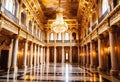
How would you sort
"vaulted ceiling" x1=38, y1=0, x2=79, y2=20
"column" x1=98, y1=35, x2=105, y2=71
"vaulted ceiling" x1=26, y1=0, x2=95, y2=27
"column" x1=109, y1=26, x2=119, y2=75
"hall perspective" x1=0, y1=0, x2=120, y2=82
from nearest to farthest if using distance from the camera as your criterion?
"hall perspective" x1=0, y1=0, x2=120, y2=82 < "column" x1=109, y1=26, x2=119, y2=75 < "column" x1=98, y1=35, x2=105, y2=71 < "vaulted ceiling" x1=26, y1=0, x2=95, y2=27 < "vaulted ceiling" x1=38, y1=0, x2=79, y2=20

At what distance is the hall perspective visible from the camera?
8.41 meters

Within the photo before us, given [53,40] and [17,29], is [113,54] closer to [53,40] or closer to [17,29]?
[17,29]

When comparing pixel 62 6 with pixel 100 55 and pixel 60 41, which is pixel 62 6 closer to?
pixel 60 41

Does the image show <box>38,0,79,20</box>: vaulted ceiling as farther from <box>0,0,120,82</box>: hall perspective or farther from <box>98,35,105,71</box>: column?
<box>98,35,105,71</box>: column

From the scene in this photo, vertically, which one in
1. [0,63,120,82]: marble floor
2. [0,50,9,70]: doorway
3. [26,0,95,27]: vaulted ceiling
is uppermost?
[26,0,95,27]: vaulted ceiling

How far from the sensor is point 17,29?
1158 centimetres

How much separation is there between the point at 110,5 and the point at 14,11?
751cm

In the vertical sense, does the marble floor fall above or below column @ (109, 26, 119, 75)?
below

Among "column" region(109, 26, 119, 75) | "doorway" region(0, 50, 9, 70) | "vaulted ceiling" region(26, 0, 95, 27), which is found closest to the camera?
"column" region(109, 26, 119, 75)

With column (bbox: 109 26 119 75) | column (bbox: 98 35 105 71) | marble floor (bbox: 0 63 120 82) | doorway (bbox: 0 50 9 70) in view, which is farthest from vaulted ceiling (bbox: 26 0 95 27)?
marble floor (bbox: 0 63 120 82)

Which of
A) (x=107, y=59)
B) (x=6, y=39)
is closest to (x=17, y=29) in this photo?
(x=6, y=39)

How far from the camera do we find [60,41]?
1055 inches

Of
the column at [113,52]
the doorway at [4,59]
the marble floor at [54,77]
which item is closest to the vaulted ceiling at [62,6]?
the doorway at [4,59]

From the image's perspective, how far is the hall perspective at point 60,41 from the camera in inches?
331
